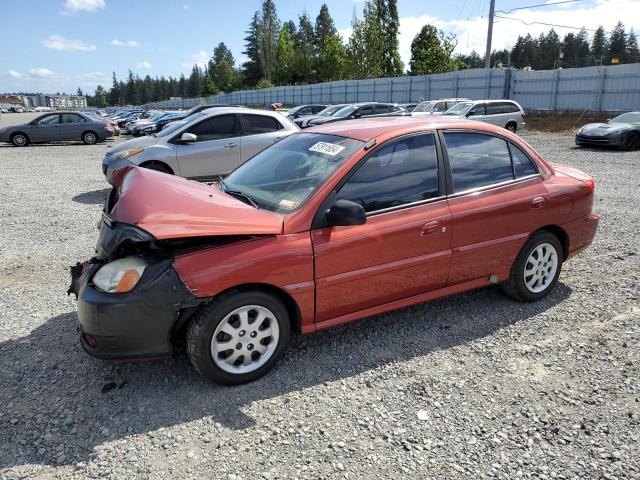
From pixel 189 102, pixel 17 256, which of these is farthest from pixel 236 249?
pixel 189 102

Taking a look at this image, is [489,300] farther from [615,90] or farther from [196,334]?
[615,90]

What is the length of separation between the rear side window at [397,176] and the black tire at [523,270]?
3.61 ft

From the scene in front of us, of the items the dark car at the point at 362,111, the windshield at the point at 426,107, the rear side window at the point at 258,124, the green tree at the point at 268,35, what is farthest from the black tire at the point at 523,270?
the green tree at the point at 268,35

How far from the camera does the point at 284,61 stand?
81.7m

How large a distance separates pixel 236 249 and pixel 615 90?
27463 millimetres

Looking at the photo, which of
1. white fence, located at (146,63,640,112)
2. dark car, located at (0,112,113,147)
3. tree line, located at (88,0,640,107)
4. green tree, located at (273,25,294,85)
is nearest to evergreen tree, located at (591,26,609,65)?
tree line, located at (88,0,640,107)

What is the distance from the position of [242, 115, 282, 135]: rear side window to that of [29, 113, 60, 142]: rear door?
51.4 feet

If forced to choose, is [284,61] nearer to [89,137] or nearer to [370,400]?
[89,137]

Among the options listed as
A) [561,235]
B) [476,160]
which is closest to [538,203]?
[561,235]

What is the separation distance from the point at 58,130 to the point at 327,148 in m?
21.6

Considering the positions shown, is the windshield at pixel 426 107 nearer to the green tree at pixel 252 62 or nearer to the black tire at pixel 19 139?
the black tire at pixel 19 139

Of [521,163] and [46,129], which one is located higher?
[521,163]

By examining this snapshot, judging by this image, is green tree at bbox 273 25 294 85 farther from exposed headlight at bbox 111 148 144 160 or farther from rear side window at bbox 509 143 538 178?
rear side window at bbox 509 143 538 178

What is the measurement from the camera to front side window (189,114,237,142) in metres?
9.55
